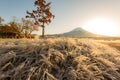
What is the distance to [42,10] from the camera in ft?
123

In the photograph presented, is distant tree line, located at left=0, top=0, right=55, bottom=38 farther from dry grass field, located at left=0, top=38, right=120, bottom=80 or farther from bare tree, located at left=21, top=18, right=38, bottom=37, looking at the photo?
dry grass field, located at left=0, top=38, right=120, bottom=80

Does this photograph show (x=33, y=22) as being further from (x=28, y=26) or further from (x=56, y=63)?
(x=56, y=63)

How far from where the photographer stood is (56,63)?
3.90 m

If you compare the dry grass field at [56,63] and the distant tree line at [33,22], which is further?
the distant tree line at [33,22]

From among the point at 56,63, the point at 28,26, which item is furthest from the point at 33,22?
the point at 56,63

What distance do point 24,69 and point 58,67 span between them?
1.85ft

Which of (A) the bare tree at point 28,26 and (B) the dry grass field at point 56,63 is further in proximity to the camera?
(A) the bare tree at point 28,26

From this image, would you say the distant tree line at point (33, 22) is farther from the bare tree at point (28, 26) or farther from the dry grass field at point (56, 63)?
the dry grass field at point (56, 63)

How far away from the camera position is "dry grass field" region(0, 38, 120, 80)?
3.65 m

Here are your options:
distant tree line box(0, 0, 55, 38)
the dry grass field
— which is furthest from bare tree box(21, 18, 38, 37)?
the dry grass field

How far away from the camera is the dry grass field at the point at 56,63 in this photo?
365 centimetres

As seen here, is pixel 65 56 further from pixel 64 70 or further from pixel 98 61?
pixel 98 61

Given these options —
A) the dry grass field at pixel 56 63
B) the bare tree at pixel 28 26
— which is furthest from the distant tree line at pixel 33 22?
the dry grass field at pixel 56 63

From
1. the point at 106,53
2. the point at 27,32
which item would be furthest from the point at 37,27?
the point at 106,53
